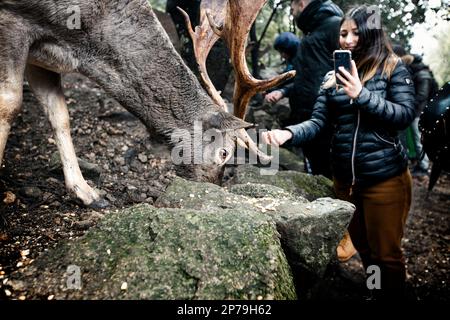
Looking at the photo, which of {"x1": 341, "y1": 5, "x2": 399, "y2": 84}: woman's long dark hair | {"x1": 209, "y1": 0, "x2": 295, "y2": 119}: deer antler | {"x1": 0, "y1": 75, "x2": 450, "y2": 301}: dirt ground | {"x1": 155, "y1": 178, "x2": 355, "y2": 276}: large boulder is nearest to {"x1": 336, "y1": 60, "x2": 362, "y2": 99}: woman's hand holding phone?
{"x1": 341, "y1": 5, "x2": 399, "y2": 84}: woman's long dark hair

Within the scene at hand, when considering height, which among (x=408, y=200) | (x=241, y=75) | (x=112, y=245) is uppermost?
(x=241, y=75)

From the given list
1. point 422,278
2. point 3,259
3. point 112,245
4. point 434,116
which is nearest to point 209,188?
point 112,245

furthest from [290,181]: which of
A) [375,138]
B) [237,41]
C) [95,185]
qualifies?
[95,185]

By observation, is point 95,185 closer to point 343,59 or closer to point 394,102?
point 343,59

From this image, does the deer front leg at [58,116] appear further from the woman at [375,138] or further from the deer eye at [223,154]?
the woman at [375,138]

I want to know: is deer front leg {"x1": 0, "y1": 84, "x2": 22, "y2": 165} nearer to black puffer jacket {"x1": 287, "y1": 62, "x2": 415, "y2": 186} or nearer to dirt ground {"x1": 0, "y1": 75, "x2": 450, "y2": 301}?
dirt ground {"x1": 0, "y1": 75, "x2": 450, "y2": 301}

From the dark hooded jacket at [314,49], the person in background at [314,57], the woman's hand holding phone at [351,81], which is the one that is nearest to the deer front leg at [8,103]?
the woman's hand holding phone at [351,81]

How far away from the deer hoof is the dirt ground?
0.07m

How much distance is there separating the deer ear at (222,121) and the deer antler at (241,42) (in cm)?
23

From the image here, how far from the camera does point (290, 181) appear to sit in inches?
149

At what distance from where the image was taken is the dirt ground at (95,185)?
8.09 feet

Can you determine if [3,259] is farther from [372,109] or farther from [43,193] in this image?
[372,109]

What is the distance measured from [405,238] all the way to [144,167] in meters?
3.87
